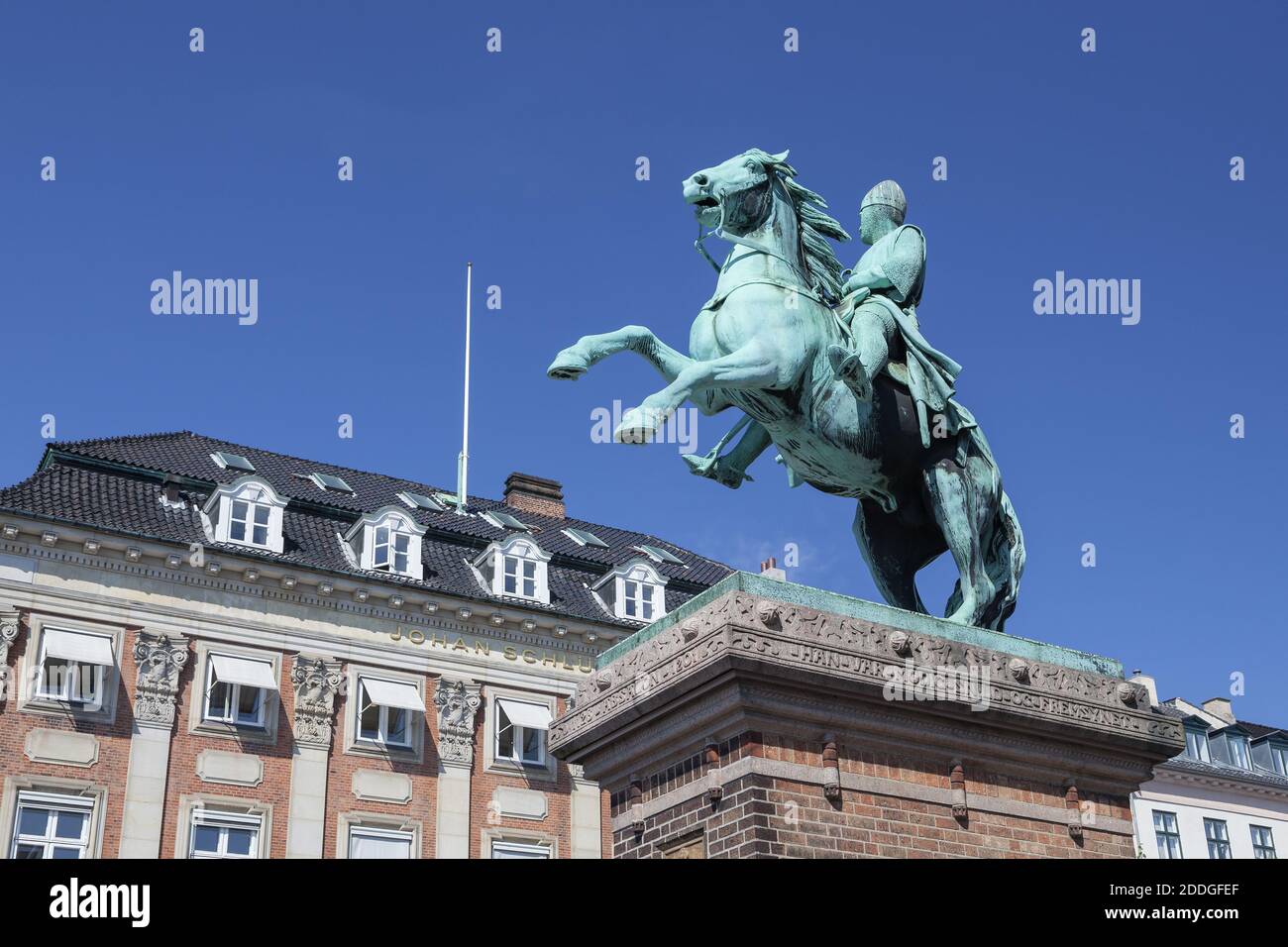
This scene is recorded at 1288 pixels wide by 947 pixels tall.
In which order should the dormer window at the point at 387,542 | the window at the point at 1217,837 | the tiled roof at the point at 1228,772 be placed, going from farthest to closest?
the tiled roof at the point at 1228,772 < the window at the point at 1217,837 < the dormer window at the point at 387,542

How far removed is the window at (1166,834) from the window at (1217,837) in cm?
134

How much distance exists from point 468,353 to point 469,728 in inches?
496

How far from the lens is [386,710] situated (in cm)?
3922

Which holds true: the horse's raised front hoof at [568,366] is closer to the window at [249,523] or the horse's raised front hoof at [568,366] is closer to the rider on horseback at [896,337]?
the rider on horseback at [896,337]

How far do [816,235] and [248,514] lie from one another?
28.4 meters

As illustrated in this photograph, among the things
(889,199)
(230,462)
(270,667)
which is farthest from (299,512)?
(889,199)

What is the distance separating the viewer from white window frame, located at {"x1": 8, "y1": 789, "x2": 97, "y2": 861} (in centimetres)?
3369

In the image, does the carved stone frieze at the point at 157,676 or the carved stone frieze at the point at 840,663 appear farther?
the carved stone frieze at the point at 157,676

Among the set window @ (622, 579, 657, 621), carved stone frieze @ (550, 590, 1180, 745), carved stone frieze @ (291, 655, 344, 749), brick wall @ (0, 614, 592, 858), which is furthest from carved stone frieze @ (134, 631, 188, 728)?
carved stone frieze @ (550, 590, 1180, 745)

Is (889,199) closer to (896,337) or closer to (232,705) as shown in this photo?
(896,337)

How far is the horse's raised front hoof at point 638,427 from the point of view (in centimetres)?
1102

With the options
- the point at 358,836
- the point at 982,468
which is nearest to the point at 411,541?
the point at 358,836

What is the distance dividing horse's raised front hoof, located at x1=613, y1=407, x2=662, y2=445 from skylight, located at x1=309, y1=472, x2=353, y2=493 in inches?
1366

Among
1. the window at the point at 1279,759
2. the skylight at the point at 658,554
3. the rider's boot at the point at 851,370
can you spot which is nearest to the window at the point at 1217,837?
the window at the point at 1279,759
